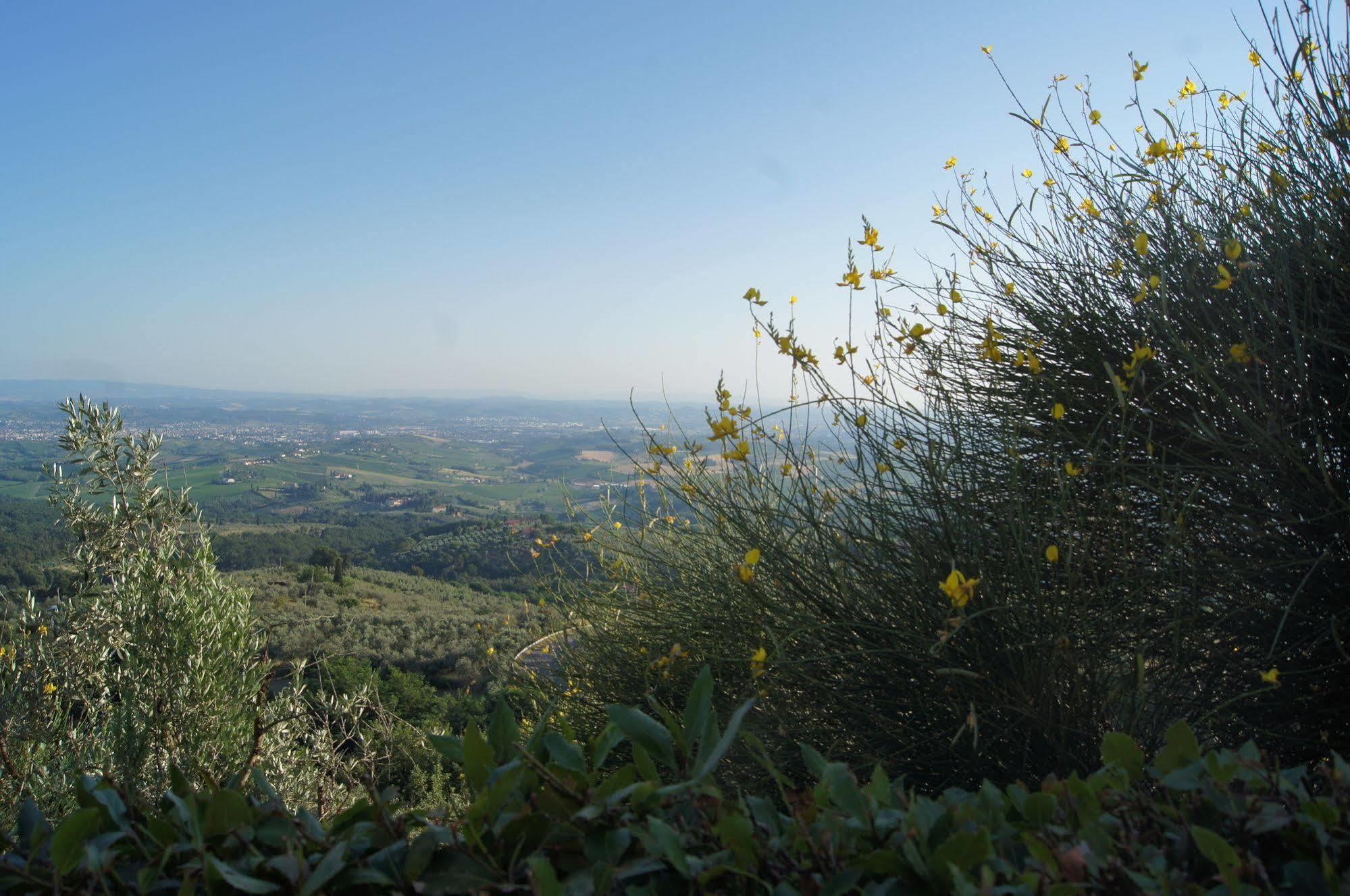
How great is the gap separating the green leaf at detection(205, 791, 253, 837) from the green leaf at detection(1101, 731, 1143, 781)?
1165 mm

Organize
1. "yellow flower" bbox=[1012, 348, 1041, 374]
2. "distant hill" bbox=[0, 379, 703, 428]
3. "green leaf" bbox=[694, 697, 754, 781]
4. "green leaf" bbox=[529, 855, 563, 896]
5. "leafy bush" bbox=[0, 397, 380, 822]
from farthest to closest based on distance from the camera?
"distant hill" bbox=[0, 379, 703, 428] < "leafy bush" bbox=[0, 397, 380, 822] < "yellow flower" bbox=[1012, 348, 1041, 374] < "green leaf" bbox=[694, 697, 754, 781] < "green leaf" bbox=[529, 855, 563, 896]

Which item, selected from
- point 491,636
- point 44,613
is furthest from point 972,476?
point 44,613

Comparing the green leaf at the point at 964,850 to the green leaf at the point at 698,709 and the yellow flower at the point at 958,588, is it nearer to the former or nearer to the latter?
the green leaf at the point at 698,709

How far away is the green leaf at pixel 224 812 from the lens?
0.91 metres

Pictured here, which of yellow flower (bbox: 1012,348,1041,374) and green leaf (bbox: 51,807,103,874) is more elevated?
yellow flower (bbox: 1012,348,1041,374)

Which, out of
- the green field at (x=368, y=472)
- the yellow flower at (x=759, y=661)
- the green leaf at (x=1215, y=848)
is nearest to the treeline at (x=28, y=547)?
the green field at (x=368, y=472)

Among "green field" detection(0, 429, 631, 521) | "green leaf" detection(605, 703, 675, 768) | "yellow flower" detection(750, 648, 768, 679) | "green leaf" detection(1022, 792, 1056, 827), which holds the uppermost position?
"green leaf" detection(605, 703, 675, 768)

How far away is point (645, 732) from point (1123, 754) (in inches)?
27.0

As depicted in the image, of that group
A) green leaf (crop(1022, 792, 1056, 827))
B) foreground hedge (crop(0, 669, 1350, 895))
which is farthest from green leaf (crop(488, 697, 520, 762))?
green leaf (crop(1022, 792, 1056, 827))

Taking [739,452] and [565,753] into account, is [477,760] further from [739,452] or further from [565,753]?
[739,452]

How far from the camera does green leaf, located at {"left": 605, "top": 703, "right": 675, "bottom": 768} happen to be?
1.02 m

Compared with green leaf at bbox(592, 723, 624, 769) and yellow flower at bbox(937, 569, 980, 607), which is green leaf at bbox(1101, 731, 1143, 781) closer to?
yellow flower at bbox(937, 569, 980, 607)

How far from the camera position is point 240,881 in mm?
780

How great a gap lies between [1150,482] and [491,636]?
370 centimetres
